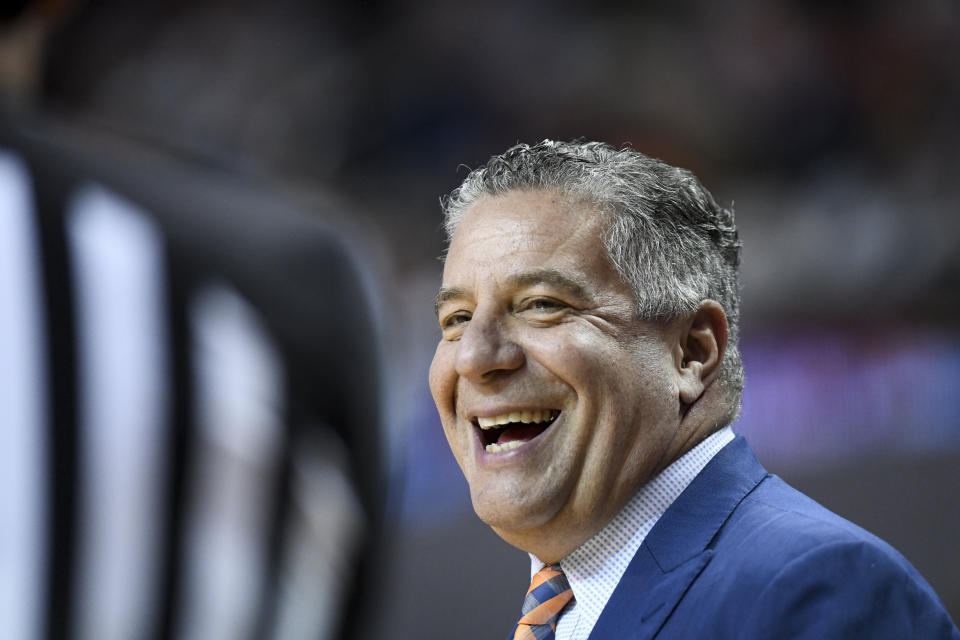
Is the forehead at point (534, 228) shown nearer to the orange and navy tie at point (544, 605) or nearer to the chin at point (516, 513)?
the chin at point (516, 513)

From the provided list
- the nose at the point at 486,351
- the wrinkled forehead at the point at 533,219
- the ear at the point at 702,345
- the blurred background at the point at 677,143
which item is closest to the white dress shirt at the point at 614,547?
the ear at the point at 702,345

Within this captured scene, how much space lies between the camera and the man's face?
1722mm

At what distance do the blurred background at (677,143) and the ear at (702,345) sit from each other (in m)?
3.33

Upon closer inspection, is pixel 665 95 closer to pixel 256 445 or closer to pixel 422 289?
pixel 422 289

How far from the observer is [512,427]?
1.83m

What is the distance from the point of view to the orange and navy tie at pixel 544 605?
172 centimetres

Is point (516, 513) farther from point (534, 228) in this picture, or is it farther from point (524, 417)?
point (534, 228)

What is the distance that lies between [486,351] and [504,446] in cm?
16

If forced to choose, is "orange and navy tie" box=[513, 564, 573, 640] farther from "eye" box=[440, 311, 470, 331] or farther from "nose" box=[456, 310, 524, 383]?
"eye" box=[440, 311, 470, 331]

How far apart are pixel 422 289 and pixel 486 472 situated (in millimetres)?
4015

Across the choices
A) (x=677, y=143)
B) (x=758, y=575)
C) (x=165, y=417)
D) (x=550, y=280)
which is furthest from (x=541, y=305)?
(x=677, y=143)

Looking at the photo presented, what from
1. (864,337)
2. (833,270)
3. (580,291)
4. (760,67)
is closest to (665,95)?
(760,67)

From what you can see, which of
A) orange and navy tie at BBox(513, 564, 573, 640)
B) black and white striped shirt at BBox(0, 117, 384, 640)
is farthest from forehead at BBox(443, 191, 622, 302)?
black and white striped shirt at BBox(0, 117, 384, 640)

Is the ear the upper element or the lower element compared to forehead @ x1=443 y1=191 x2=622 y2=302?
lower
